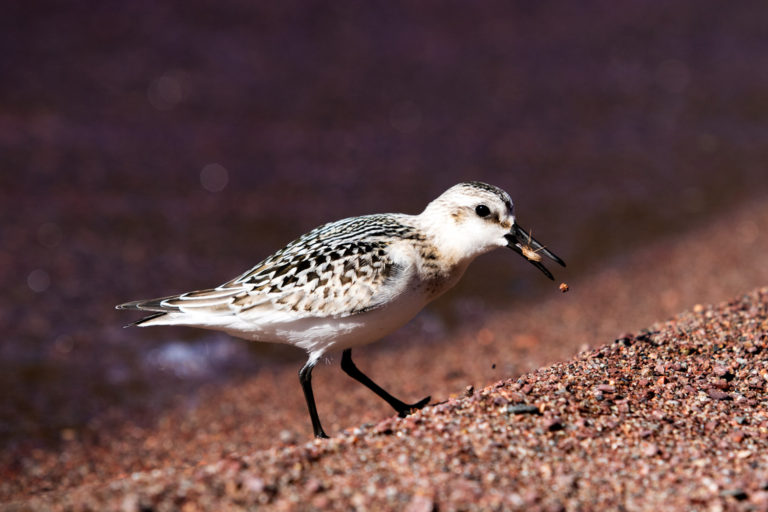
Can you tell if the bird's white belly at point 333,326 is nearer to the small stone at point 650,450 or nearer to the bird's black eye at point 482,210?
the bird's black eye at point 482,210

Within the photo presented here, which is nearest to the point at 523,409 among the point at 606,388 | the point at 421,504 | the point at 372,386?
the point at 606,388

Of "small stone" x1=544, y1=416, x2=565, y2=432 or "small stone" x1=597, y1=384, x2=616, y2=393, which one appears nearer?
"small stone" x1=544, y1=416, x2=565, y2=432

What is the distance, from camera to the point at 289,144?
40.8 feet

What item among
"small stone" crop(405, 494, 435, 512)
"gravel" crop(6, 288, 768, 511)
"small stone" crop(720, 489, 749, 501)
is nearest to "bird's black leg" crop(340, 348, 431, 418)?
"gravel" crop(6, 288, 768, 511)

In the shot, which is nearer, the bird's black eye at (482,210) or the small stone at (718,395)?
the small stone at (718,395)

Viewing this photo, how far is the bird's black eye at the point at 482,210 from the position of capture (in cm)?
556

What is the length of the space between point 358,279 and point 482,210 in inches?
36.7

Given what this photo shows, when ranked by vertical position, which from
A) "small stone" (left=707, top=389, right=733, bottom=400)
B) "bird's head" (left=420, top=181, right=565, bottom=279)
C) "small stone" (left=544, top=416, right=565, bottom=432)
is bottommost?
"small stone" (left=544, top=416, right=565, bottom=432)

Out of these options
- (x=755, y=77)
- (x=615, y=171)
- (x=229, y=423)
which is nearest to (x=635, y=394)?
(x=229, y=423)

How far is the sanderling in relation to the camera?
5375 mm

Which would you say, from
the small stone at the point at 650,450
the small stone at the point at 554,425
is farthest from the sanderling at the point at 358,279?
the small stone at the point at 650,450

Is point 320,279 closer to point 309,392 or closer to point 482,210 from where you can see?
point 309,392

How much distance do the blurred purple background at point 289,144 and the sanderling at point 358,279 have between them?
3.15 meters

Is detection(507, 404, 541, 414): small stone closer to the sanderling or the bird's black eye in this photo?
the sanderling
